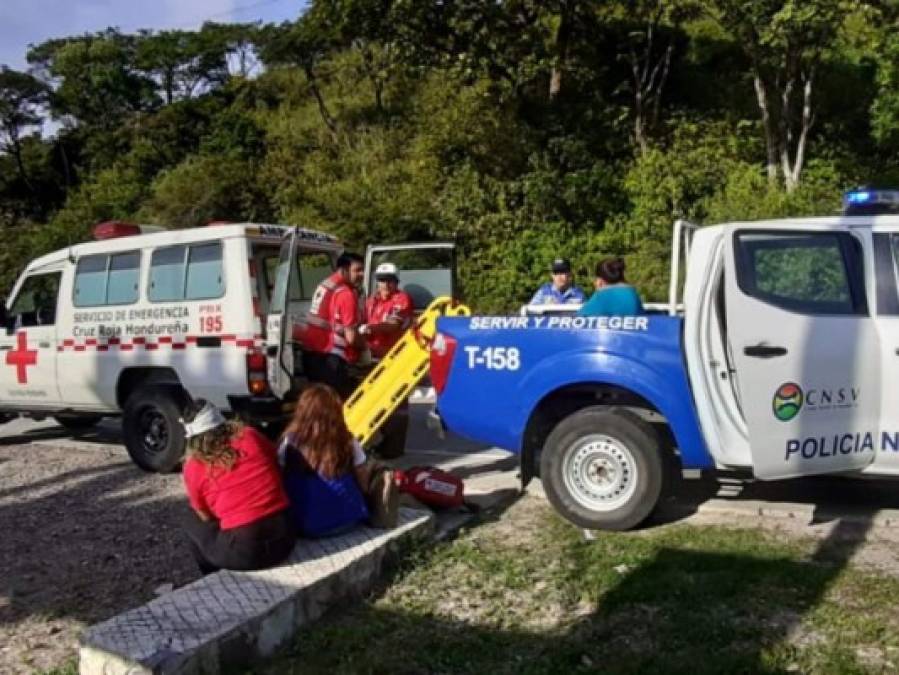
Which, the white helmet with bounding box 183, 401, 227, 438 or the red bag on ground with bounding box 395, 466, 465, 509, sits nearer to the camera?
the white helmet with bounding box 183, 401, 227, 438

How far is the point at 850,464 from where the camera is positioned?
5457 mm

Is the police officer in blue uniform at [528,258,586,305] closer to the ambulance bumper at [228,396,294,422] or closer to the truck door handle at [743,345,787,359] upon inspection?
the ambulance bumper at [228,396,294,422]

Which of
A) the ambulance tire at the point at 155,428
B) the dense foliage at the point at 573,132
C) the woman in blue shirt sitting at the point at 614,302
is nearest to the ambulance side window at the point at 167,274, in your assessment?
the ambulance tire at the point at 155,428

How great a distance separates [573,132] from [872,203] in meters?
14.9

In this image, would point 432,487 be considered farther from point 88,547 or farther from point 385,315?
point 385,315

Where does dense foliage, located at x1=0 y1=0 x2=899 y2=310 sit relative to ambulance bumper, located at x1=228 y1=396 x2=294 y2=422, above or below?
above

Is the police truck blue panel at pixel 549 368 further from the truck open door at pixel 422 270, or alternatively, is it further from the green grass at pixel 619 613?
the truck open door at pixel 422 270

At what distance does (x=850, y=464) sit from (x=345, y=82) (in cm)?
2570

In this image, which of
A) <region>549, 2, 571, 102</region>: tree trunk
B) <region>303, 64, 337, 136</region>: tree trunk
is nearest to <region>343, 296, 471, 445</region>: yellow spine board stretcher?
<region>549, 2, 571, 102</region>: tree trunk

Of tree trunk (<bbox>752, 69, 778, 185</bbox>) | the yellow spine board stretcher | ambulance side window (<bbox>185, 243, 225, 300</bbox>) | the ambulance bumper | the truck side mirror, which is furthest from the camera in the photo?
tree trunk (<bbox>752, 69, 778, 185</bbox>)

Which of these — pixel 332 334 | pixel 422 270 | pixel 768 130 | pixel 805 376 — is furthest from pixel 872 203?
pixel 768 130

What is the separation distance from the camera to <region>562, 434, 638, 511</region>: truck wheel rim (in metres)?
5.83

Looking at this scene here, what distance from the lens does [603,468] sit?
5.89 meters

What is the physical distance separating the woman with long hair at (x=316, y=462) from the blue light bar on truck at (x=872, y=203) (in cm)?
344
